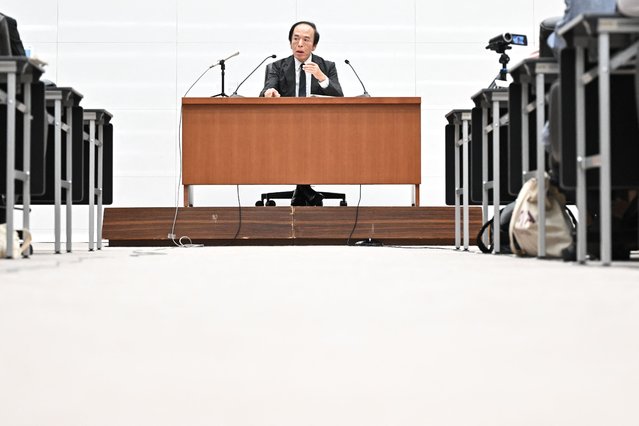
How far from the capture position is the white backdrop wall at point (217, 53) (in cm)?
675

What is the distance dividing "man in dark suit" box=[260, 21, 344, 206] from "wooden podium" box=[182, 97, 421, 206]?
378 millimetres

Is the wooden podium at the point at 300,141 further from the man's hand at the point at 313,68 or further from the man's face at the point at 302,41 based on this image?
the man's face at the point at 302,41

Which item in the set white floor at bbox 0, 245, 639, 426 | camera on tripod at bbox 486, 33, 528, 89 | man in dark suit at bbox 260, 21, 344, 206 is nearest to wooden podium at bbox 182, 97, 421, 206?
man in dark suit at bbox 260, 21, 344, 206

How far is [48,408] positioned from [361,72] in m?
6.55

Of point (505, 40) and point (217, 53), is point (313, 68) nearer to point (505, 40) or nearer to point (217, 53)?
point (505, 40)

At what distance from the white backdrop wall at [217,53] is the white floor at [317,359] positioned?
5.77 m

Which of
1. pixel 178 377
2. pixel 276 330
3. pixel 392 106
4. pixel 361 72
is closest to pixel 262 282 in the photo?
pixel 276 330

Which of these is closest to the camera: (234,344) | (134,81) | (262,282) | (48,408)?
(48,408)

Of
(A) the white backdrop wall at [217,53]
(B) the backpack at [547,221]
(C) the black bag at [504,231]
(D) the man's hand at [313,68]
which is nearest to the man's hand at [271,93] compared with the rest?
(D) the man's hand at [313,68]

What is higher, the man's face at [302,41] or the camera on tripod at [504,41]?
the man's face at [302,41]

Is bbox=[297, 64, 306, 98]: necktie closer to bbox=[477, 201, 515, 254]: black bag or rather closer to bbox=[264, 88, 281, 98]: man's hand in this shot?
bbox=[264, 88, 281, 98]: man's hand

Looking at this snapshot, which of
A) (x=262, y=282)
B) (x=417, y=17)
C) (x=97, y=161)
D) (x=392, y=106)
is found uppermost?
(x=417, y=17)

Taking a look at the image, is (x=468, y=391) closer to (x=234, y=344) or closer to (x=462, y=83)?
(x=234, y=344)

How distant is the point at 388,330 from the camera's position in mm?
764
